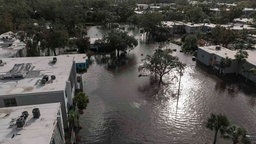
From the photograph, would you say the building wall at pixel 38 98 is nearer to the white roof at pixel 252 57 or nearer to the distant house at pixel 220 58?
the distant house at pixel 220 58

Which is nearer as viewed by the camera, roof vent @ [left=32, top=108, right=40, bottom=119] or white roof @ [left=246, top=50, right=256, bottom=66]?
roof vent @ [left=32, top=108, right=40, bottom=119]

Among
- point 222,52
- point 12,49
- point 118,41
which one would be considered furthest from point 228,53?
point 12,49

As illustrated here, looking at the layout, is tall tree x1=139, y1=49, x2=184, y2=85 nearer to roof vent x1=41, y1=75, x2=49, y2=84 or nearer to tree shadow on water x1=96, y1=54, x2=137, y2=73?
tree shadow on water x1=96, y1=54, x2=137, y2=73

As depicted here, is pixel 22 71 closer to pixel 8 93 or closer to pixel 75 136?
pixel 8 93

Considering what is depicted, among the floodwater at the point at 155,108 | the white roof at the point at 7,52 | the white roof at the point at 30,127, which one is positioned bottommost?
the floodwater at the point at 155,108

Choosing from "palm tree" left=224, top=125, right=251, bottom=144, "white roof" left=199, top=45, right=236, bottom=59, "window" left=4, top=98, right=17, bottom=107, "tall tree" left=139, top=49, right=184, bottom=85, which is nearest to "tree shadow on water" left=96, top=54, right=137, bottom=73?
"tall tree" left=139, top=49, right=184, bottom=85

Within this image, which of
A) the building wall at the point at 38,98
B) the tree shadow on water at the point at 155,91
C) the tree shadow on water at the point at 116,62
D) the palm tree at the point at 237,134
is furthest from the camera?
the tree shadow on water at the point at 116,62

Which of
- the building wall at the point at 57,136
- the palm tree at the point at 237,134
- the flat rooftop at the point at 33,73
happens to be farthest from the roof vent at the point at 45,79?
the palm tree at the point at 237,134
